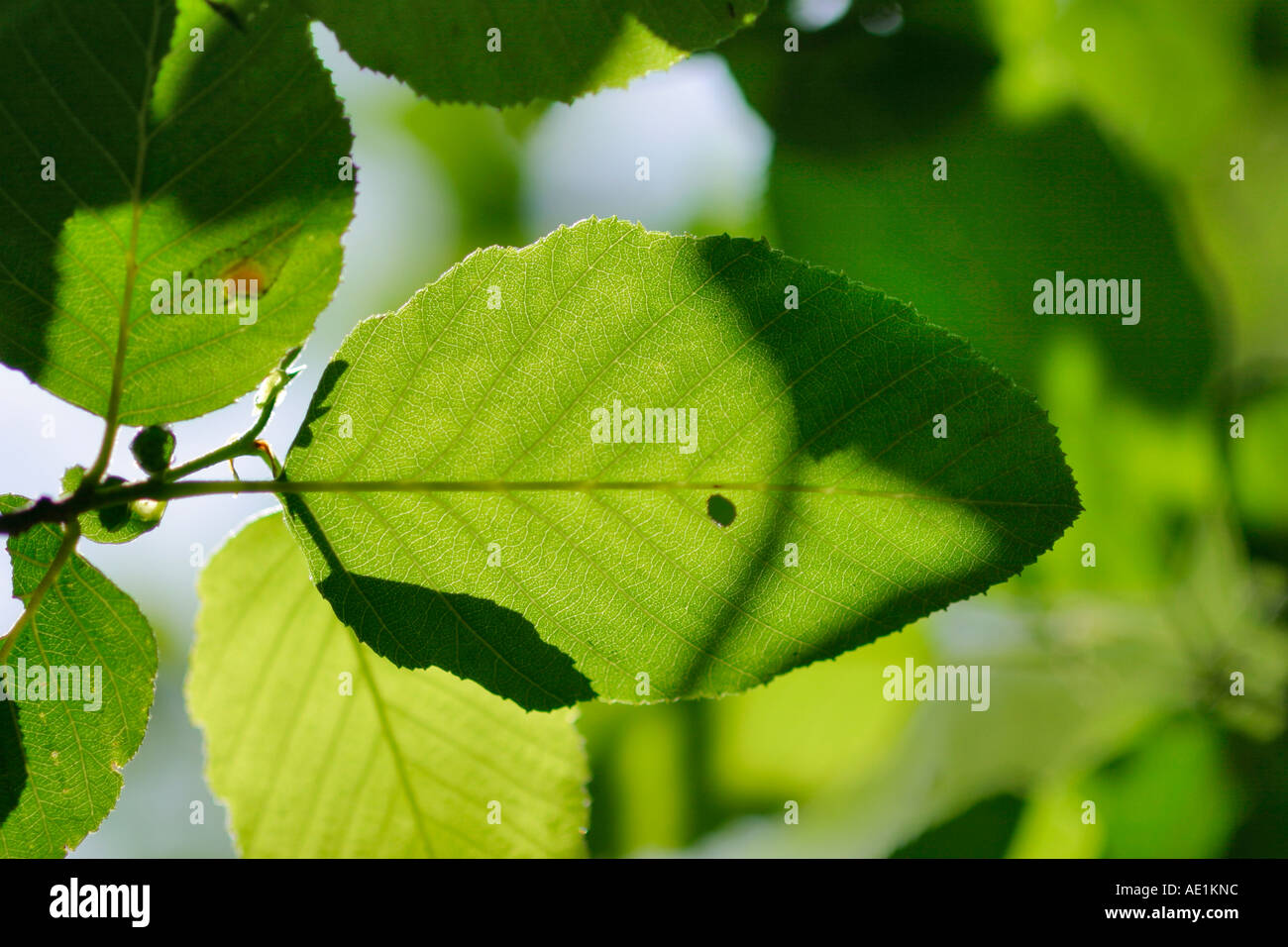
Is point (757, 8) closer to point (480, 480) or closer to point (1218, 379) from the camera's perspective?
point (480, 480)

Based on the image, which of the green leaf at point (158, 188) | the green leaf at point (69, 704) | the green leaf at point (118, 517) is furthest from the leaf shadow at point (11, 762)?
the green leaf at point (158, 188)

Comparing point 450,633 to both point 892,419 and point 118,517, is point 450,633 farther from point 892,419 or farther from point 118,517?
point 892,419

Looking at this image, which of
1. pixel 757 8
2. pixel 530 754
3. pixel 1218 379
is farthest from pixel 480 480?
pixel 1218 379

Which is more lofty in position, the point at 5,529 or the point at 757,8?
the point at 757,8

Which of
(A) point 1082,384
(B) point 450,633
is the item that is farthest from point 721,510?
(A) point 1082,384

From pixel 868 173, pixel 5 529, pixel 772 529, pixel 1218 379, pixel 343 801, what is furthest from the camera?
pixel 1218 379

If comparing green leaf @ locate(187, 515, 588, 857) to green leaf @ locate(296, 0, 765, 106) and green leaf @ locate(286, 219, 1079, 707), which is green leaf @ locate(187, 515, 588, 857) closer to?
green leaf @ locate(286, 219, 1079, 707)
